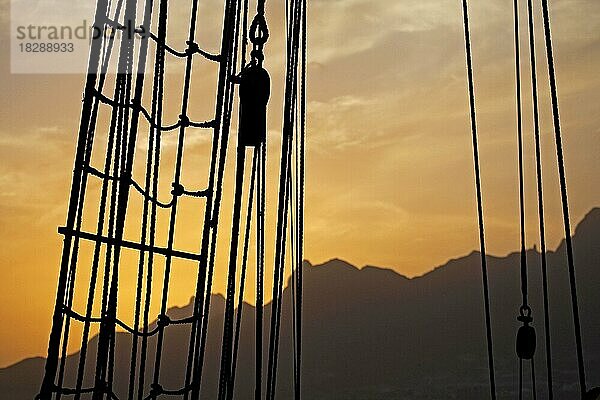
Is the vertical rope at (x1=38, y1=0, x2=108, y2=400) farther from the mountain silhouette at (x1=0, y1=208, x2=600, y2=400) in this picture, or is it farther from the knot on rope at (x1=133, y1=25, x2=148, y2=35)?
the mountain silhouette at (x1=0, y1=208, x2=600, y2=400)

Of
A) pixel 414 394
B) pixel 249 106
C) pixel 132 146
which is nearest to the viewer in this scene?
pixel 249 106

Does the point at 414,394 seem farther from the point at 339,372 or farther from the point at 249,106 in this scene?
the point at 249,106

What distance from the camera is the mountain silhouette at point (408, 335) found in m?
101

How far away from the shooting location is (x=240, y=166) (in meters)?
4.14

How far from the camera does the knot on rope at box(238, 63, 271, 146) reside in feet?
13.4

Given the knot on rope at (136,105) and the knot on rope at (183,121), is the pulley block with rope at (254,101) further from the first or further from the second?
the knot on rope at (183,121)

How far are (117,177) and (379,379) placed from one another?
386 feet

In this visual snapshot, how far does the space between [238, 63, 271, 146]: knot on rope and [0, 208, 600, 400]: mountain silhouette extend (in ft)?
289

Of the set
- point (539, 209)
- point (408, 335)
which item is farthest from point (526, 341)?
point (408, 335)

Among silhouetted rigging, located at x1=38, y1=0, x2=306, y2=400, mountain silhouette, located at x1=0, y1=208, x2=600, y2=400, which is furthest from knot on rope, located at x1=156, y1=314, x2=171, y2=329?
mountain silhouette, located at x1=0, y1=208, x2=600, y2=400

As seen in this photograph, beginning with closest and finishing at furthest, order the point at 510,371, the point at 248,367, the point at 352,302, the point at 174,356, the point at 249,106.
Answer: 1. the point at 249,106
2. the point at 510,371
3. the point at 174,356
4. the point at 248,367
5. the point at 352,302

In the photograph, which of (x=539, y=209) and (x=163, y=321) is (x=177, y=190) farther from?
(x=539, y=209)

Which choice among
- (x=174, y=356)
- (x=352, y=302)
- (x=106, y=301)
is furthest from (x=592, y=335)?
(x=106, y=301)

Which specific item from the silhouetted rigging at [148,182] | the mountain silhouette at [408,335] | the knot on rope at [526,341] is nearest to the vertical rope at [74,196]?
the silhouetted rigging at [148,182]
